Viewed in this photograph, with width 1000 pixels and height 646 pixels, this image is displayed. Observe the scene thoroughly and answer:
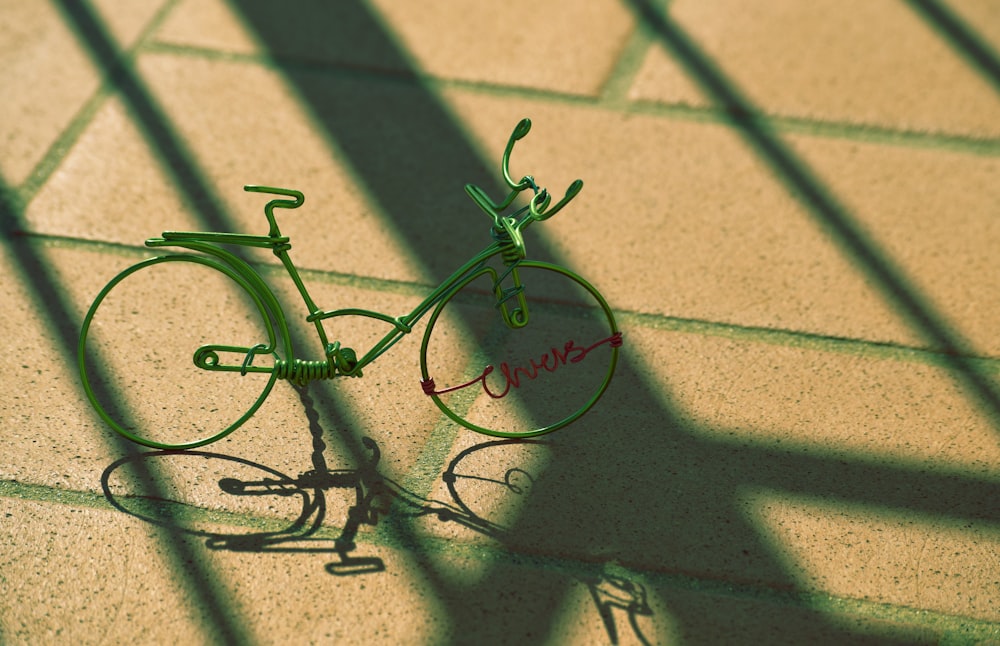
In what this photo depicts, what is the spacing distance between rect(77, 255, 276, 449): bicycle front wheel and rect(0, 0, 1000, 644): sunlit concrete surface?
0.12ft

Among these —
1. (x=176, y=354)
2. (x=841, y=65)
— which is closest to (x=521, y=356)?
(x=176, y=354)

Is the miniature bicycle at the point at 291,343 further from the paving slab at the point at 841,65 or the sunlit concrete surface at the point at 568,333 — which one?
the paving slab at the point at 841,65

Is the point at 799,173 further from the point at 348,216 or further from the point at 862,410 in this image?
the point at 348,216

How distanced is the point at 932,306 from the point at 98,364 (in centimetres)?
252

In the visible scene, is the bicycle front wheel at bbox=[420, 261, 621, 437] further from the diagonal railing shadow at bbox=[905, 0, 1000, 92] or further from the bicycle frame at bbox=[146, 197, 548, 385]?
the diagonal railing shadow at bbox=[905, 0, 1000, 92]

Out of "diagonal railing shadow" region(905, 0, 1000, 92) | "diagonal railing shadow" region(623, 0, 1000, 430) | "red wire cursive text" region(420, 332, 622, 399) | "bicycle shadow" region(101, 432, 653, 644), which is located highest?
"diagonal railing shadow" region(905, 0, 1000, 92)

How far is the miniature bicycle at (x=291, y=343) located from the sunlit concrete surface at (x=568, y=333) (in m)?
0.06

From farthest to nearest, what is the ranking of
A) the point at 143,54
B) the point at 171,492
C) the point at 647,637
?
the point at 143,54 → the point at 171,492 → the point at 647,637

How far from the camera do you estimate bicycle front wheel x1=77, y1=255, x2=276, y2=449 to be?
3092 mm

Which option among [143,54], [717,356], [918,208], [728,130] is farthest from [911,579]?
[143,54]

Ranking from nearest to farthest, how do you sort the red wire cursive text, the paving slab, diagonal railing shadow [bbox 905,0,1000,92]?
the red wire cursive text → the paving slab → diagonal railing shadow [bbox 905,0,1000,92]

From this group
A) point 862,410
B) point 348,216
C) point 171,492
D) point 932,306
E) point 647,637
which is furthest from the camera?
point 348,216

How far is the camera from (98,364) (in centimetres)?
339

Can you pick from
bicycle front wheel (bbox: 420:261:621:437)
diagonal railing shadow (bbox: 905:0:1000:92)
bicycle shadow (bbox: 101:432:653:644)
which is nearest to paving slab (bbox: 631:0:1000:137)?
diagonal railing shadow (bbox: 905:0:1000:92)
